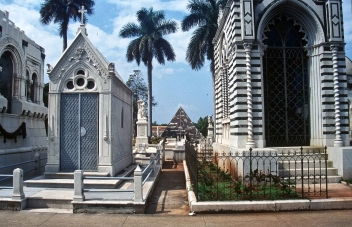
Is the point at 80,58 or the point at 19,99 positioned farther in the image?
the point at 19,99

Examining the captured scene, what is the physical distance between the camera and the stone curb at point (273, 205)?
8.55 metres

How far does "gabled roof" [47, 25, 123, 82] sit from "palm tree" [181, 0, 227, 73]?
86.4 feet

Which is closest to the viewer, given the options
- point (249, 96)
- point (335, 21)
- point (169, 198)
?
point (169, 198)

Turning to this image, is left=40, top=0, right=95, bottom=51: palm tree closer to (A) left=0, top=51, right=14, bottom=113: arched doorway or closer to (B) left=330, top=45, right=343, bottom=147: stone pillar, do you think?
(A) left=0, top=51, right=14, bottom=113: arched doorway

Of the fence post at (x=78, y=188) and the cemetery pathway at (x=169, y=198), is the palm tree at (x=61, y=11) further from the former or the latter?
the fence post at (x=78, y=188)

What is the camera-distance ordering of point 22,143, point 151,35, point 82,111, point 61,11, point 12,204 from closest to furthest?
→ point 12,204
point 82,111
point 22,143
point 61,11
point 151,35

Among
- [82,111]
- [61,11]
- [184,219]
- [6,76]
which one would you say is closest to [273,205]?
[184,219]

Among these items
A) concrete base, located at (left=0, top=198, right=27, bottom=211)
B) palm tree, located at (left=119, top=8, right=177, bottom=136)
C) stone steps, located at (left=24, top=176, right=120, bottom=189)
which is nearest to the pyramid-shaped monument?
palm tree, located at (left=119, top=8, right=177, bottom=136)

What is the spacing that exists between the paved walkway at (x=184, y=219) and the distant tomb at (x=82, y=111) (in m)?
3.45

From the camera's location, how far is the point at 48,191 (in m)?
10.3

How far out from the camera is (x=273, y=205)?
28.3 ft

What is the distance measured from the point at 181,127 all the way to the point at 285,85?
3333 centimetres

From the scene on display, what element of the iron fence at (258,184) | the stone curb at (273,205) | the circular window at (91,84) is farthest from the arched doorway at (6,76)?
the stone curb at (273,205)

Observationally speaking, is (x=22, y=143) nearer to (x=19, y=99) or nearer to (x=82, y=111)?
(x=19, y=99)
